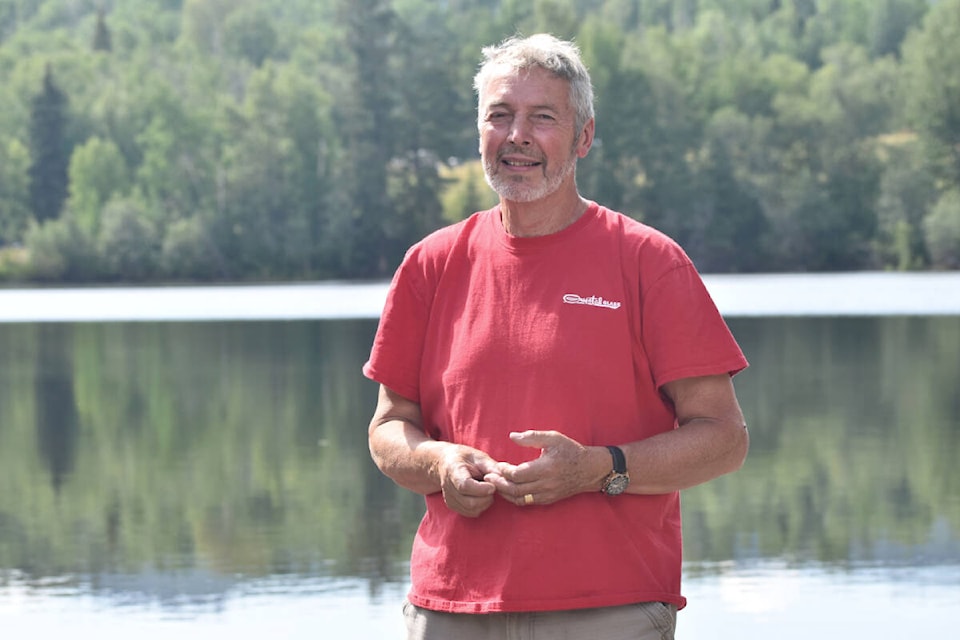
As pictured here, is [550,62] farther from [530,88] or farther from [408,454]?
[408,454]

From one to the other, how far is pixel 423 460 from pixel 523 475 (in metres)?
0.24

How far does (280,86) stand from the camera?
80.8 metres

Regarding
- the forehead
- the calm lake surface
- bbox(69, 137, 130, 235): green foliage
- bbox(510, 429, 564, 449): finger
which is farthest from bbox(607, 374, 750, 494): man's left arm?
bbox(69, 137, 130, 235): green foliage

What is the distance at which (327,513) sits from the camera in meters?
10.6

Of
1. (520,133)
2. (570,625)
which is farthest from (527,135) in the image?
(570,625)

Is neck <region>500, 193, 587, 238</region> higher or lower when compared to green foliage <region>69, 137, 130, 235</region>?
lower

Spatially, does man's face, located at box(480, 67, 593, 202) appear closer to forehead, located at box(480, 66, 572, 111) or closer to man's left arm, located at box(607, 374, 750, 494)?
forehead, located at box(480, 66, 572, 111)

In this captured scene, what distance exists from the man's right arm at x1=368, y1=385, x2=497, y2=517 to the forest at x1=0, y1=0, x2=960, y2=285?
63917 millimetres

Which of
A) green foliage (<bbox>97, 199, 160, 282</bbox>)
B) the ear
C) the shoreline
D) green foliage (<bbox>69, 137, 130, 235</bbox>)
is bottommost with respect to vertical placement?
the shoreline

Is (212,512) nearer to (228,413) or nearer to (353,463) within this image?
(353,463)

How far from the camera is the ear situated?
3.11 m

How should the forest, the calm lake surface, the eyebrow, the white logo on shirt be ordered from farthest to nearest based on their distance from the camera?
the forest → the calm lake surface → the eyebrow → the white logo on shirt

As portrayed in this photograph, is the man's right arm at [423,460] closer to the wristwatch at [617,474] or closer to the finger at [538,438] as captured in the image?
the finger at [538,438]

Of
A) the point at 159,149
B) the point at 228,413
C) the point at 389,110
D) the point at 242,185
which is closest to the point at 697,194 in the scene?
the point at 389,110
